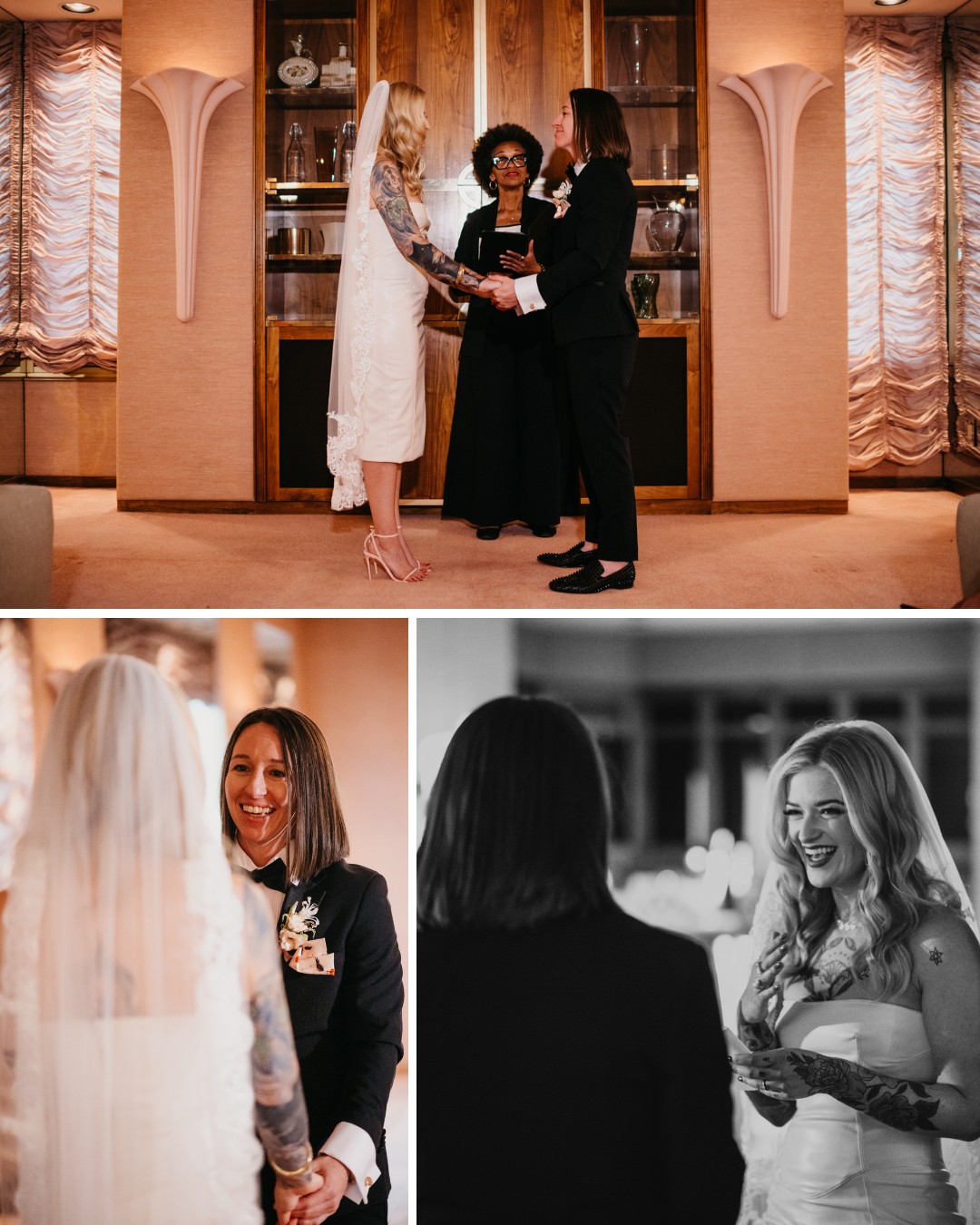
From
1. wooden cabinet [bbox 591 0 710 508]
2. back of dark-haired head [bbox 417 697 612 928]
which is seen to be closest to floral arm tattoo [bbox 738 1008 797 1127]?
back of dark-haired head [bbox 417 697 612 928]

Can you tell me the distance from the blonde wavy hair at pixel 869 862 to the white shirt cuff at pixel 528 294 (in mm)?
2022

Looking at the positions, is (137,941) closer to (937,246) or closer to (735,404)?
(735,404)

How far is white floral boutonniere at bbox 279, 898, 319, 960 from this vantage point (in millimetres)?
1491

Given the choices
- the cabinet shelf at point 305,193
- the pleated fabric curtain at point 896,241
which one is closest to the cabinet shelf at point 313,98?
the cabinet shelf at point 305,193

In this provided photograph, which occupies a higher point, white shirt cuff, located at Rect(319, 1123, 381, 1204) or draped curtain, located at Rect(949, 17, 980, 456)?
draped curtain, located at Rect(949, 17, 980, 456)

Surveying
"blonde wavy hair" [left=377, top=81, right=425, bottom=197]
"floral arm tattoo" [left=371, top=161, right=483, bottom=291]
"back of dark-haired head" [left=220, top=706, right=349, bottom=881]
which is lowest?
"back of dark-haired head" [left=220, top=706, right=349, bottom=881]

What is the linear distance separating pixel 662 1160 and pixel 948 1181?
0.33 metres

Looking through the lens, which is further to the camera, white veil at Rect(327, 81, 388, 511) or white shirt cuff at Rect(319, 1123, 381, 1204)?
white veil at Rect(327, 81, 388, 511)

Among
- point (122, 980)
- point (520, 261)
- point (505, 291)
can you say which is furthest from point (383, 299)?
point (122, 980)

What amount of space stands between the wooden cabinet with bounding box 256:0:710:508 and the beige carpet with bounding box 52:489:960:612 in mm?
381

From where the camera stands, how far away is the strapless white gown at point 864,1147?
4.69ft

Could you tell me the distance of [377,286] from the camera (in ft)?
10.5

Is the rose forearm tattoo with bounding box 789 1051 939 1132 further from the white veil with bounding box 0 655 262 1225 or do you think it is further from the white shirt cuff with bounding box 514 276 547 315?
the white shirt cuff with bounding box 514 276 547 315

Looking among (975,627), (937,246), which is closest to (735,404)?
(937,246)
